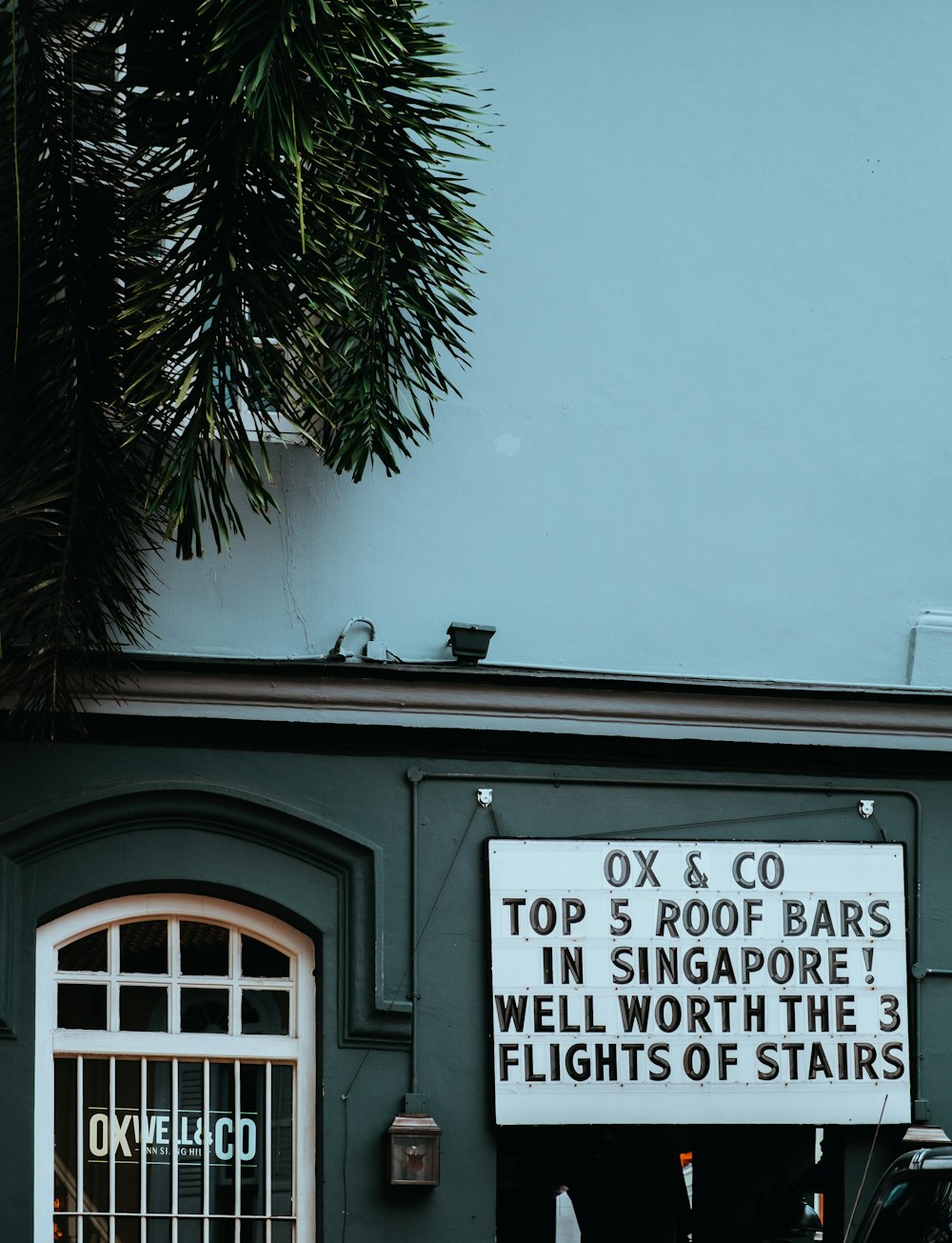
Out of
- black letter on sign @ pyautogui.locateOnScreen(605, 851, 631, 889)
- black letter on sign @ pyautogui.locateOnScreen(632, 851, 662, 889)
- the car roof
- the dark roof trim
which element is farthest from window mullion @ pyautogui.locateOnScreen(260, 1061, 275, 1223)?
the car roof

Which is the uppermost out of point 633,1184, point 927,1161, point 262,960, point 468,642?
point 468,642

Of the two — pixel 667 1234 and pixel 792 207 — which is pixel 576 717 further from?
pixel 667 1234

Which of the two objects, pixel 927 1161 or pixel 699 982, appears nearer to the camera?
pixel 927 1161

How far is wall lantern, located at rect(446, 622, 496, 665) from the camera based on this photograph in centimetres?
912

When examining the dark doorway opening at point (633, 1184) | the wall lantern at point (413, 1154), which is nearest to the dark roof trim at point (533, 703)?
the wall lantern at point (413, 1154)

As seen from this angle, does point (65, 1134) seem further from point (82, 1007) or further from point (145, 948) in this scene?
point (145, 948)

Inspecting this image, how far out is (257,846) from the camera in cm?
893

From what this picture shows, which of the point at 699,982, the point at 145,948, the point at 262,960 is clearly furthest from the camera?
the point at 699,982

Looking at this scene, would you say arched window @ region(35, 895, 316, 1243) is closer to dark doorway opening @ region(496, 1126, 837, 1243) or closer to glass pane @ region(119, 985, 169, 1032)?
glass pane @ region(119, 985, 169, 1032)

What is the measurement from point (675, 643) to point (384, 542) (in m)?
1.59

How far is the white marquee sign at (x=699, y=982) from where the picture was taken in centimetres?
901

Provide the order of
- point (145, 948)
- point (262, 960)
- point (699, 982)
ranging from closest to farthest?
point (145, 948)
point (262, 960)
point (699, 982)

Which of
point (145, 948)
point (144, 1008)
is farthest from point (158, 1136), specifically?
point (145, 948)

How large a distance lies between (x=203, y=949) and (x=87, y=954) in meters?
0.55
